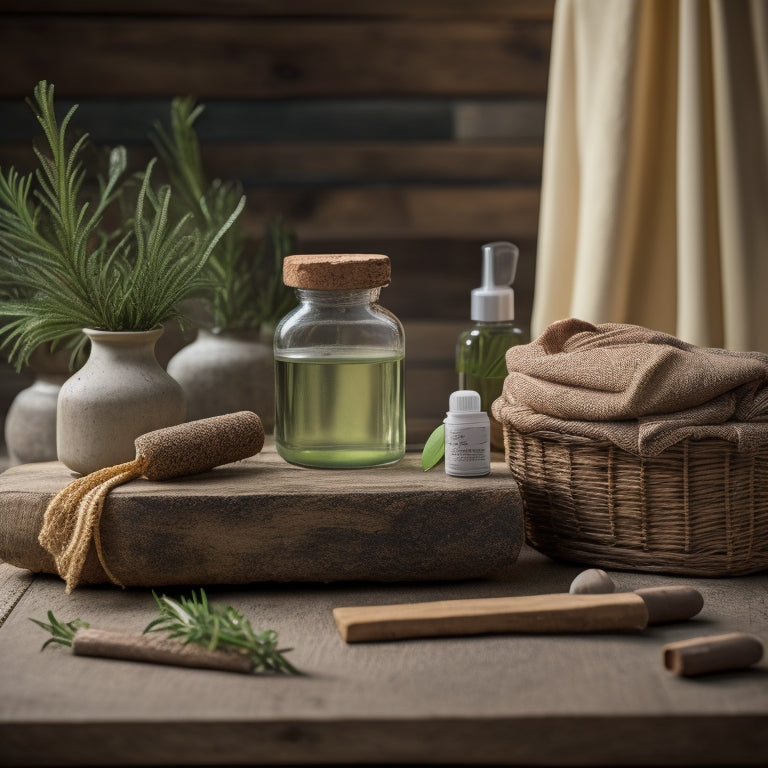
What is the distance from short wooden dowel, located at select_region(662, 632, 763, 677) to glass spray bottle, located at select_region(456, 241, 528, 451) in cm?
45

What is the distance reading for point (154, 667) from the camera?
690 millimetres

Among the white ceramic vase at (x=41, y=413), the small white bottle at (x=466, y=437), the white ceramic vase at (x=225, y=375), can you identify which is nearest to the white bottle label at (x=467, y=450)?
the small white bottle at (x=466, y=437)

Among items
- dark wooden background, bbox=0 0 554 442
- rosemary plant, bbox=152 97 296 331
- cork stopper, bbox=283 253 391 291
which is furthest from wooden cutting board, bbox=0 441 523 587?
dark wooden background, bbox=0 0 554 442

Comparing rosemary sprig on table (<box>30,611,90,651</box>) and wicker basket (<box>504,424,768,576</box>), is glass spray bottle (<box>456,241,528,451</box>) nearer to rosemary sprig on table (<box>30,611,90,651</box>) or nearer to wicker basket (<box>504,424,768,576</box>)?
wicker basket (<box>504,424,768,576</box>)

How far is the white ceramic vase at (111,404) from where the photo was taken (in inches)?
35.3

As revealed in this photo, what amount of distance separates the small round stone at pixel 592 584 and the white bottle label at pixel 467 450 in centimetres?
13

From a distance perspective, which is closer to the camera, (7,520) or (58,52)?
(7,520)

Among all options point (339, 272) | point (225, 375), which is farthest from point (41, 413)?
point (339, 272)

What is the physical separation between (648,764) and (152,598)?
411mm

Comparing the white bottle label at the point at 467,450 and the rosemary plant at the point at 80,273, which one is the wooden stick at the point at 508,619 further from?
the rosemary plant at the point at 80,273

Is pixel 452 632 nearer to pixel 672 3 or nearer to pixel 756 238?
pixel 756 238

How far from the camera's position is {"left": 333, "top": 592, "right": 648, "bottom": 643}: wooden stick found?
0.73 metres

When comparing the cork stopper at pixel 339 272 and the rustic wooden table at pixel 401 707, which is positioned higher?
the cork stopper at pixel 339 272

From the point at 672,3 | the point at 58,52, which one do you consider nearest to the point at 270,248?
the point at 58,52
